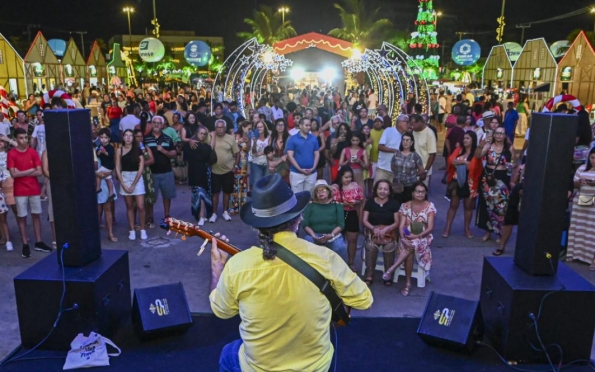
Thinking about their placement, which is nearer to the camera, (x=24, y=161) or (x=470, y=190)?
(x=24, y=161)

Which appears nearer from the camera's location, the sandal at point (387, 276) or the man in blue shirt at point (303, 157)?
the sandal at point (387, 276)

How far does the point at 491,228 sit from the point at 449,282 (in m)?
1.64

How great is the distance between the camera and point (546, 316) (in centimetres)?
386

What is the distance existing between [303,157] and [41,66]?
80.0 feet

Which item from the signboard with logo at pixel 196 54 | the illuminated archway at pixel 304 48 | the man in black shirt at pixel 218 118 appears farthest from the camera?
the signboard with logo at pixel 196 54

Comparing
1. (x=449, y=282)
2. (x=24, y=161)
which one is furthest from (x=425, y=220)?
(x=24, y=161)

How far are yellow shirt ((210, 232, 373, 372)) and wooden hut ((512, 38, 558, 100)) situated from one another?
23.3 meters

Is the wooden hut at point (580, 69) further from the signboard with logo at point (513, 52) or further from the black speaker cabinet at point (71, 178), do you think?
the black speaker cabinet at point (71, 178)

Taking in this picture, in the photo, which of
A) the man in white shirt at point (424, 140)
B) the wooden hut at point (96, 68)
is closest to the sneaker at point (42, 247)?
the man in white shirt at point (424, 140)

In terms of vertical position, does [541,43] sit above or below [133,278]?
above

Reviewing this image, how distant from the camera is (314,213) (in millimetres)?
5582

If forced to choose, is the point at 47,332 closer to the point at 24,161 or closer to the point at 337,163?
the point at 24,161

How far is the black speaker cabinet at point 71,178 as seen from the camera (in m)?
4.19

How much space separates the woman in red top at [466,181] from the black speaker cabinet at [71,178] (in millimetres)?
4901
